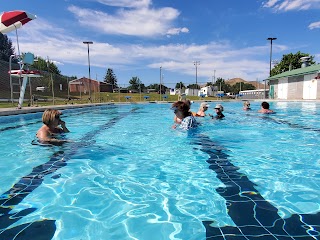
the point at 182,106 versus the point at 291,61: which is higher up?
the point at 291,61

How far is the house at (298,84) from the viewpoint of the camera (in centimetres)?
2574

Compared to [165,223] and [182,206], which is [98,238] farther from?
[182,206]

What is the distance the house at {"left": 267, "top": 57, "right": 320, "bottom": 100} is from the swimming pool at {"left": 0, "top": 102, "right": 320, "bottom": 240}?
24.4m

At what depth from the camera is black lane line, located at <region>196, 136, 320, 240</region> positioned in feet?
6.22

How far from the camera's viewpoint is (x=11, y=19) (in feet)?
38.3

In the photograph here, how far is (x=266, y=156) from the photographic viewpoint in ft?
14.1

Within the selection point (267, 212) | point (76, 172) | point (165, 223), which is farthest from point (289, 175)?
point (76, 172)

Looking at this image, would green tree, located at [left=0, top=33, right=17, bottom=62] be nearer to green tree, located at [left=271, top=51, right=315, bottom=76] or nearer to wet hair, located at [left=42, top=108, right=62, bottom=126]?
green tree, located at [left=271, top=51, right=315, bottom=76]

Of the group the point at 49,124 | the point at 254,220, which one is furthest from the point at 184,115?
the point at 254,220

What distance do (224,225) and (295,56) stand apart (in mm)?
50010

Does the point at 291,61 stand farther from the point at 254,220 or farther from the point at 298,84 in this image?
the point at 254,220

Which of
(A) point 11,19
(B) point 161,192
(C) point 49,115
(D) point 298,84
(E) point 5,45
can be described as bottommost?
(B) point 161,192

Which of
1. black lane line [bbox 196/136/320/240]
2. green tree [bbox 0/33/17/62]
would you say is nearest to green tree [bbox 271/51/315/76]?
black lane line [bbox 196/136/320/240]

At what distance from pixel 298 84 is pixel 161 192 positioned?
30600mm
